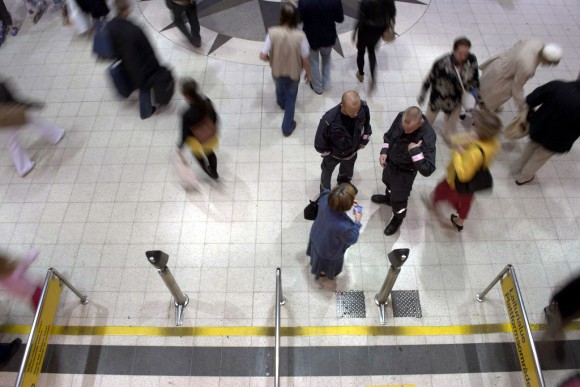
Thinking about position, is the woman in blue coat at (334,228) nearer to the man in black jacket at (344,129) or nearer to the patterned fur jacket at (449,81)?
the man in black jacket at (344,129)

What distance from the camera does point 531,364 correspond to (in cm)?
330

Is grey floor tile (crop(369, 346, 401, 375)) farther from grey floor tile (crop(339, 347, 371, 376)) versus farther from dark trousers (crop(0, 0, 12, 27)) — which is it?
dark trousers (crop(0, 0, 12, 27))

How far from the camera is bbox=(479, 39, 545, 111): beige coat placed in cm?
451

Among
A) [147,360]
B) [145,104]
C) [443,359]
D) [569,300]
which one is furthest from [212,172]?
[569,300]

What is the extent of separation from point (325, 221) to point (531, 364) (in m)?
1.98

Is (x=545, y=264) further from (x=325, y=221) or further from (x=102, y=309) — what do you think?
(x=102, y=309)

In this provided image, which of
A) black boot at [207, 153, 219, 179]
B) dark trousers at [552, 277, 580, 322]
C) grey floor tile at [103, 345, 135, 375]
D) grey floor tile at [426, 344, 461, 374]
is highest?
black boot at [207, 153, 219, 179]

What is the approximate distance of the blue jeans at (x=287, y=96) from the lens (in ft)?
16.9

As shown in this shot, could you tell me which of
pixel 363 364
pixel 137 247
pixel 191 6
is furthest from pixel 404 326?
pixel 191 6

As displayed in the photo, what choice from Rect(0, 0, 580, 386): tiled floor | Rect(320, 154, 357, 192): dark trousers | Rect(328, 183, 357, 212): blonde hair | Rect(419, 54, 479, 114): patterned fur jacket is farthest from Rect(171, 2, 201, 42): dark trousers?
Rect(328, 183, 357, 212): blonde hair

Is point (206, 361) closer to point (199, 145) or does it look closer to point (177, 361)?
point (177, 361)

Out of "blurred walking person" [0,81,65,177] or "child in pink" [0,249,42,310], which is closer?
"child in pink" [0,249,42,310]

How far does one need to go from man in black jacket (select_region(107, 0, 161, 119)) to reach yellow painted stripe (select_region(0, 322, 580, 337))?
118 inches

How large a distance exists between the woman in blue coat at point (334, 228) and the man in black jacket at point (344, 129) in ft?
2.35
